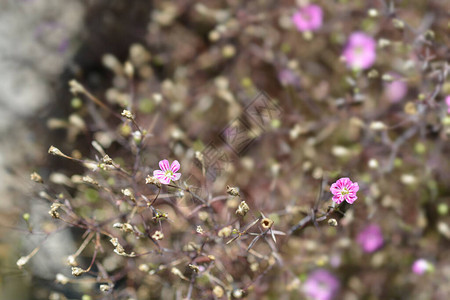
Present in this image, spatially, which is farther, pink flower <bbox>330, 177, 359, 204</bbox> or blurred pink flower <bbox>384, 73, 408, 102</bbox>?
blurred pink flower <bbox>384, 73, 408, 102</bbox>

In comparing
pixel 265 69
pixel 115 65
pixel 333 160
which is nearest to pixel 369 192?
pixel 333 160

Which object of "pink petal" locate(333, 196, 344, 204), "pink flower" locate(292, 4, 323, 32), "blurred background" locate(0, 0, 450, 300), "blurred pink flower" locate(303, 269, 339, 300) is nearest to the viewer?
"pink petal" locate(333, 196, 344, 204)

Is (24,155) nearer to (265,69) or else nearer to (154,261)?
(154,261)

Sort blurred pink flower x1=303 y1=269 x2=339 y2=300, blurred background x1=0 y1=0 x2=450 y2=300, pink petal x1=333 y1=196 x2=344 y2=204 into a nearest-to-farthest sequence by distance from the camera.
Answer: pink petal x1=333 y1=196 x2=344 y2=204 < blurred background x1=0 y1=0 x2=450 y2=300 < blurred pink flower x1=303 y1=269 x2=339 y2=300

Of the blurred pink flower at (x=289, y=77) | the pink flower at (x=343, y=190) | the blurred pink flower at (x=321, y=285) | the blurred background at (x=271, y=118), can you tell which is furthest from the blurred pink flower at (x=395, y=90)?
the pink flower at (x=343, y=190)

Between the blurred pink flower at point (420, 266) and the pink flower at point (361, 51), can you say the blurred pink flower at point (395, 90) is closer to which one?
the pink flower at point (361, 51)

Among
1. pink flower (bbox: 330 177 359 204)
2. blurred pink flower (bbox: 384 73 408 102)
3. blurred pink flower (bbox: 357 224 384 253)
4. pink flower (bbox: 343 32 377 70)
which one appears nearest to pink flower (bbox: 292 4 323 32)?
pink flower (bbox: 343 32 377 70)

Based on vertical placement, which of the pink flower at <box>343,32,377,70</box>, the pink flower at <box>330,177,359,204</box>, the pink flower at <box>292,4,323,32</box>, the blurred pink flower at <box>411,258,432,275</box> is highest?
the pink flower at <box>292,4,323,32</box>

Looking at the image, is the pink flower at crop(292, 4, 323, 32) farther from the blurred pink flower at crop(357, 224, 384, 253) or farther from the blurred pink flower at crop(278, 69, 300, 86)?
the blurred pink flower at crop(357, 224, 384, 253)
